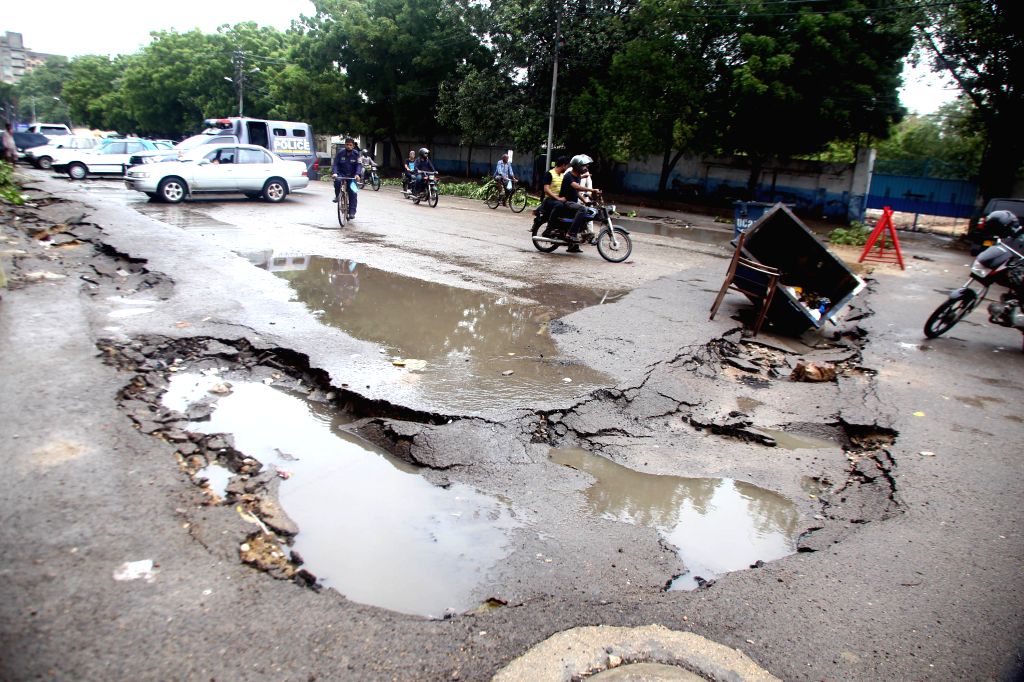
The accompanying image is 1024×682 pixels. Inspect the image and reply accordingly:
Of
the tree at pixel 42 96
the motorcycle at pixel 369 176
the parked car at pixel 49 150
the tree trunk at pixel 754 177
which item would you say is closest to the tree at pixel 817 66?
the tree trunk at pixel 754 177

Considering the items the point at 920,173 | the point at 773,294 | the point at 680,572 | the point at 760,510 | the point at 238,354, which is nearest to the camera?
the point at 680,572

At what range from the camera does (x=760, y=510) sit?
3891 mm

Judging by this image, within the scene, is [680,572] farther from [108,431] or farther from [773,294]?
[773,294]

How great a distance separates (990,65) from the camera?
2047 cm

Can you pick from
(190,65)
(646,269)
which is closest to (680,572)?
(646,269)

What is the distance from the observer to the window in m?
17.0

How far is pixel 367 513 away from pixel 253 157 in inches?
628

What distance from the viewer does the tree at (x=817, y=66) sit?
64.6 ft

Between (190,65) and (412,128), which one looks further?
(190,65)

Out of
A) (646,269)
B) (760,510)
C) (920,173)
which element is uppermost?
(920,173)

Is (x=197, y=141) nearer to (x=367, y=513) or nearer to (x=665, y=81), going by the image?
(x=665, y=81)

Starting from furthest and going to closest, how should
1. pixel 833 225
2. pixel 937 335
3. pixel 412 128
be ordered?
pixel 412 128
pixel 833 225
pixel 937 335

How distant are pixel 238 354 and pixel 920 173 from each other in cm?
2612

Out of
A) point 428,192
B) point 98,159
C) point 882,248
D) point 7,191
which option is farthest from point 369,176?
point 882,248
